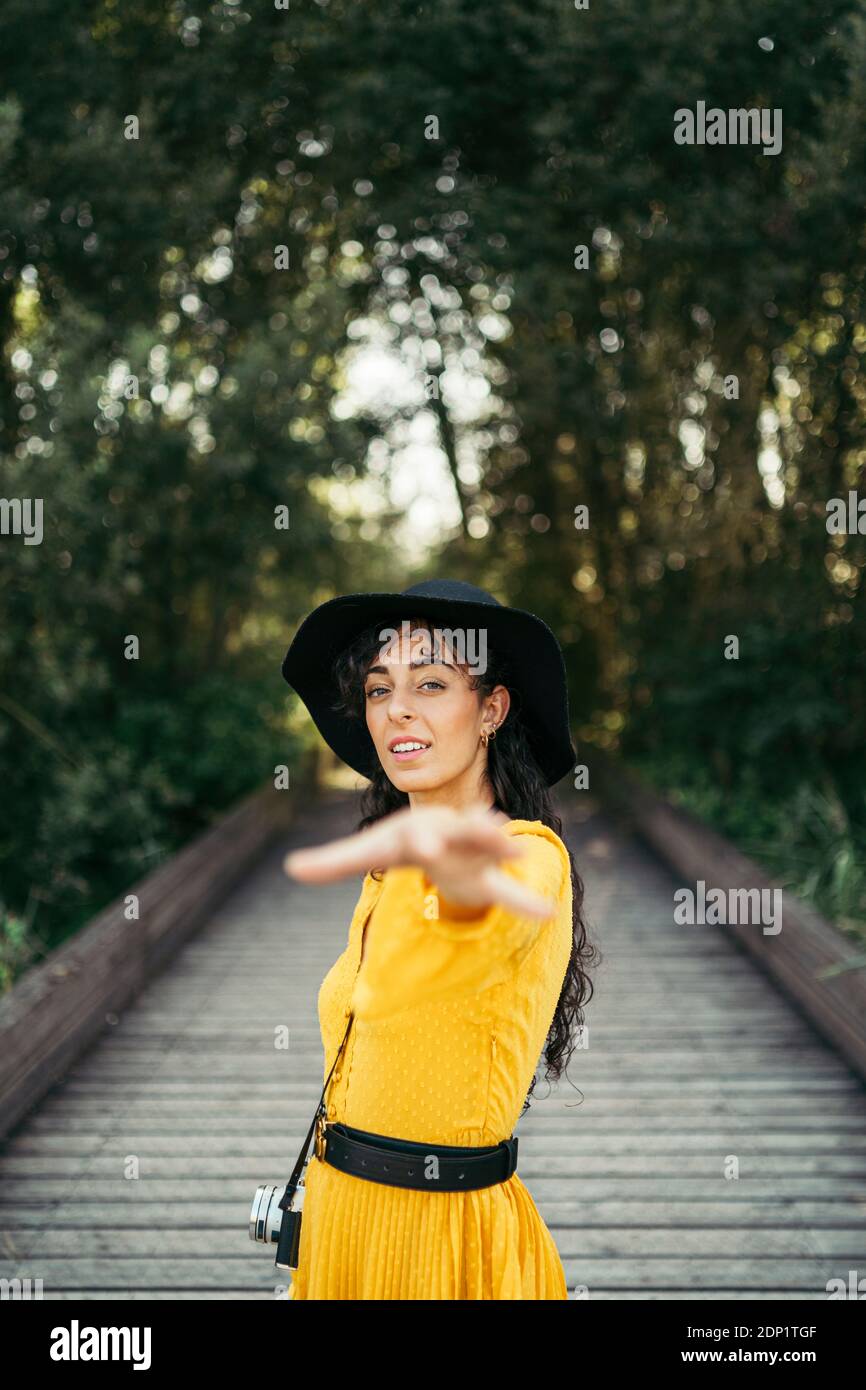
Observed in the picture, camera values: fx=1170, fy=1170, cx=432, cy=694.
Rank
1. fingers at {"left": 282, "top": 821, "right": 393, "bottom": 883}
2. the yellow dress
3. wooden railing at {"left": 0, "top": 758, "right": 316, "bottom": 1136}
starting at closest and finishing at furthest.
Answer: fingers at {"left": 282, "top": 821, "right": 393, "bottom": 883} → the yellow dress → wooden railing at {"left": 0, "top": 758, "right": 316, "bottom": 1136}

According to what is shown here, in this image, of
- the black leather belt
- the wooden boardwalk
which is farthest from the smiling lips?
the wooden boardwalk

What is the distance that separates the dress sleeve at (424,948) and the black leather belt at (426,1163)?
Result: 0.41 meters

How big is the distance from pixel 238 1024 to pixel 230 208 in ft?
19.8

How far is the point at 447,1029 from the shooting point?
1.50 metres

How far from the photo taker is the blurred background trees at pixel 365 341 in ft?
23.1

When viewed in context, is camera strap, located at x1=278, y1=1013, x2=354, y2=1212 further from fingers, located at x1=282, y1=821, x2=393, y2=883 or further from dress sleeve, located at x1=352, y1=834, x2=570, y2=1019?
fingers, located at x1=282, y1=821, x2=393, y2=883

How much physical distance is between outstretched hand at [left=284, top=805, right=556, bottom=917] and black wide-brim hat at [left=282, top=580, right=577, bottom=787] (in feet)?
1.57

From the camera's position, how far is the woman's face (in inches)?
60.3

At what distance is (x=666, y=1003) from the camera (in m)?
5.44

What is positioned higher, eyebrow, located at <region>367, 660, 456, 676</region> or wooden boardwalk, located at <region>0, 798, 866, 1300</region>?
eyebrow, located at <region>367, 660, 456, 676</region>

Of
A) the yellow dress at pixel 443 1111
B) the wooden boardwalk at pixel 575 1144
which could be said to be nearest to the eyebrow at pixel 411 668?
the yellow dress at pixel 443 1111
